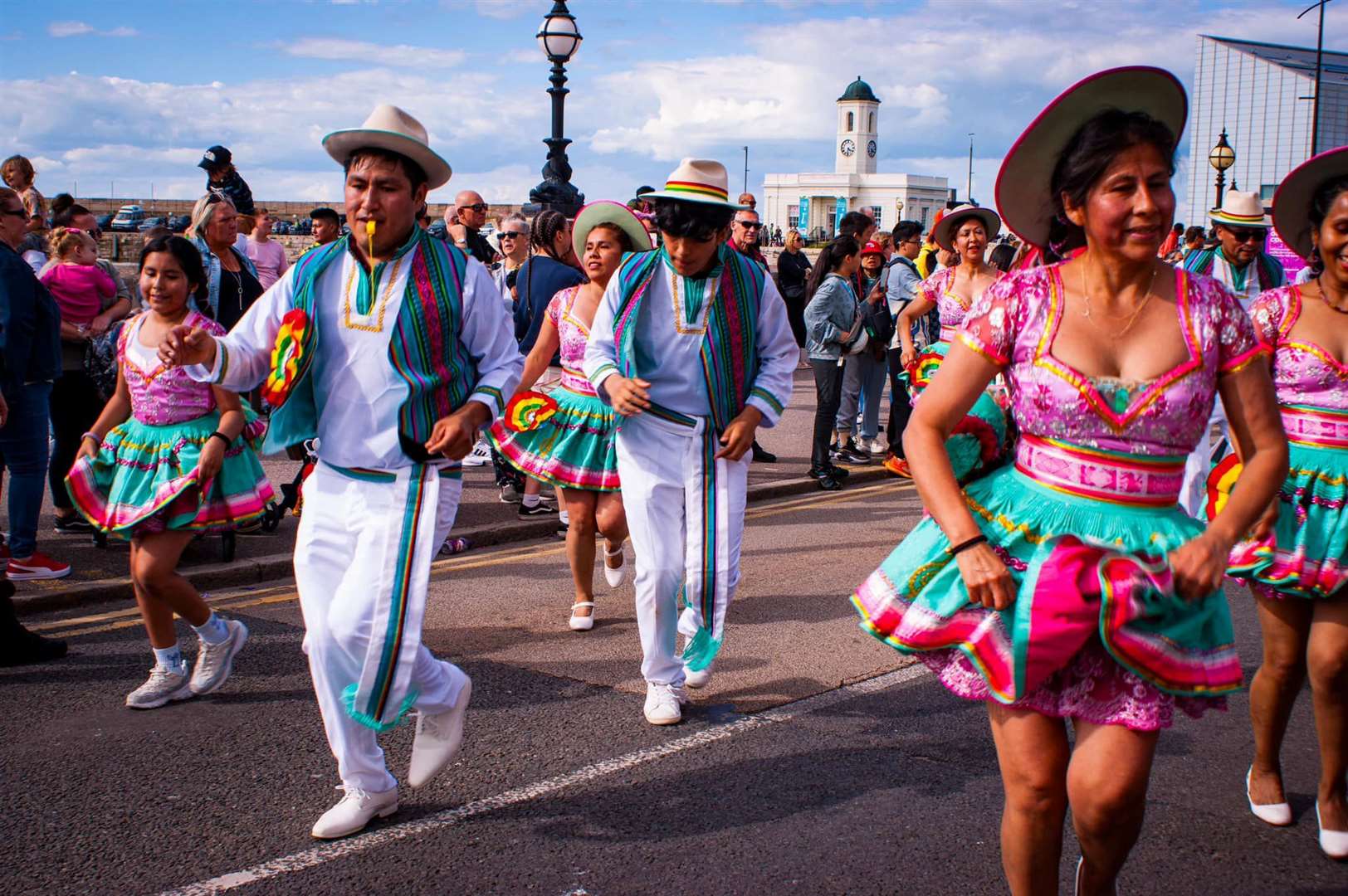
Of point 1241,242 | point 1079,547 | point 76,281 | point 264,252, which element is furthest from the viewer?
point 264,252

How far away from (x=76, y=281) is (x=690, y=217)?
523 cm

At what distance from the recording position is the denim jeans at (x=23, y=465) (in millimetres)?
7211

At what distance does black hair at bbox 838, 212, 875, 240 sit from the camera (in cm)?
1223

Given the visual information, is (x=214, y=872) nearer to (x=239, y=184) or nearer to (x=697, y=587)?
(x=697, y=587)

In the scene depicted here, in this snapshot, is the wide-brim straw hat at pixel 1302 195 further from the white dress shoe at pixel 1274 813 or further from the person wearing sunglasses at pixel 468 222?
the person wearing sunglasses at pixel 468 222

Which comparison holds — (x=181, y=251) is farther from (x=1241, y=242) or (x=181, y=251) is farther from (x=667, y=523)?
(x=1241, y=242)

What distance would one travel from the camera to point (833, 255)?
11.6 metres

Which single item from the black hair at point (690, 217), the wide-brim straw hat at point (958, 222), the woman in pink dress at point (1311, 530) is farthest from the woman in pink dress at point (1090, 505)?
the wide-brim straw hat at point (958, 222)

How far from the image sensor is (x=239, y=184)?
10.7 metres

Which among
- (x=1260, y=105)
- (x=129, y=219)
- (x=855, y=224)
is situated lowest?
(x=855, y=224)

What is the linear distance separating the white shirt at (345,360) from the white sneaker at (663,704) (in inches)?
61.9

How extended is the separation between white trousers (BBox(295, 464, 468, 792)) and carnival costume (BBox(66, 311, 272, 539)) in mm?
1494

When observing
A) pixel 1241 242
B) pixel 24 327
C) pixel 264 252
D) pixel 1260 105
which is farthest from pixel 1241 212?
pixel 1260 105

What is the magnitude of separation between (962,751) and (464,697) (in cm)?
180
